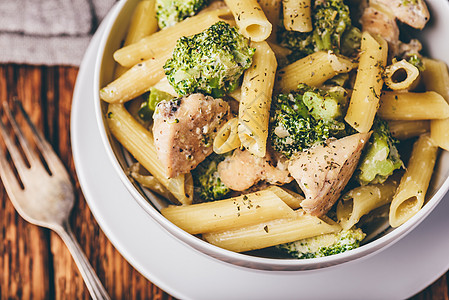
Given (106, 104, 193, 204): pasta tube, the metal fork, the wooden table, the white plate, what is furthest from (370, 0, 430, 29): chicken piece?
the metal fork

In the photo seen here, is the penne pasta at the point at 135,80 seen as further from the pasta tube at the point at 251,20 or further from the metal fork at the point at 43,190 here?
the metal fork at the point at 43,190

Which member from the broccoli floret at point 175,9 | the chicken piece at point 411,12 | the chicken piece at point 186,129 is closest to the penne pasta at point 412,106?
the chicken piece at point 411,12

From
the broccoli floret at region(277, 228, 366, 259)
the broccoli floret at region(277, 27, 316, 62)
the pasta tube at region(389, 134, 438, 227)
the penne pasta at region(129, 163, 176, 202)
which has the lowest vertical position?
the broccoli floret at region(277, 228, 366, 259)

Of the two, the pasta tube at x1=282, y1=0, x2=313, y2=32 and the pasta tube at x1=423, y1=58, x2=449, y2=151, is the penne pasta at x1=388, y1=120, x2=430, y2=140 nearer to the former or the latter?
the pasta tube at x1=423, y1=58, x2=449, y2=151

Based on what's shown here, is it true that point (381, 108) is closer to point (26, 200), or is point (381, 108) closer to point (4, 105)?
point (26, 200)

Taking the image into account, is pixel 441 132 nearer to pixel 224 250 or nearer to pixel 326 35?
pixel 326 35

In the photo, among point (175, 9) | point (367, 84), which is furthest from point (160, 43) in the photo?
point (367, 84)

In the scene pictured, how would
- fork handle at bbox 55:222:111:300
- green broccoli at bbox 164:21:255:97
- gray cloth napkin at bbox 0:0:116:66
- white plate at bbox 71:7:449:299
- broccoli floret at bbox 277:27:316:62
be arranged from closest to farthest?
1. green broccoli at bbox 164:21:255:97
2. broccoli floret at bbox 277:27:316:62
3. white plate at bbox 71:7:449:299
4. fork handle at bbox 55:222:111:300
5. gray cloth napkin at bbox 0:0:116:66
